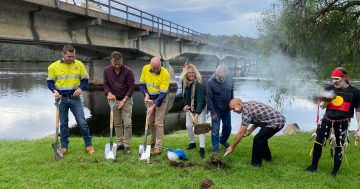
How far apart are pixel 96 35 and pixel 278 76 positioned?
40.2 ft

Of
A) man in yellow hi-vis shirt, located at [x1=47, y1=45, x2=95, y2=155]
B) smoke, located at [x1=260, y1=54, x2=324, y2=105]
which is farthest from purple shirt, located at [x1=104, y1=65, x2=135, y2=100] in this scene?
smoke, located at [x1=260, y1=54, x2=324, y2=105]

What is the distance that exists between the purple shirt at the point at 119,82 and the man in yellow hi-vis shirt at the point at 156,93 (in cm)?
30

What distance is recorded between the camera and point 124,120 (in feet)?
24.8

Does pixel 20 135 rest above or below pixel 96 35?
below

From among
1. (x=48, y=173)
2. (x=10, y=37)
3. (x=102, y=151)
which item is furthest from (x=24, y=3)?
(x=48, y=173)

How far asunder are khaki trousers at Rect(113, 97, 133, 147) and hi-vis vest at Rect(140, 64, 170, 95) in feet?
1.80

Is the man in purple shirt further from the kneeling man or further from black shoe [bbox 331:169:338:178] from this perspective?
black shoe [bbox 331:169:338:178]

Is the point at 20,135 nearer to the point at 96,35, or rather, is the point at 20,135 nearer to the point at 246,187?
the point at 96,35

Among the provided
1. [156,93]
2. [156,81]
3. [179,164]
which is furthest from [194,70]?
[179,164]

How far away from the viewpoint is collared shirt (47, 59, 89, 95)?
712 centimetres

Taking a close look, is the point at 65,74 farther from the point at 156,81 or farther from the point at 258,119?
the point at 258,119

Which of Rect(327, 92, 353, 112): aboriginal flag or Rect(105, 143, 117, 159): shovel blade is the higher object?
Rect(327, 92, 353, 112): aboriginal flag

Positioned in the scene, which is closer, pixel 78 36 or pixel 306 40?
pixel 306 40

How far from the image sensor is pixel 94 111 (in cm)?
2239
